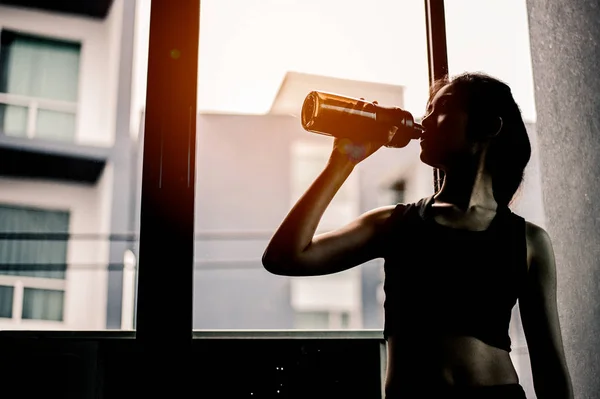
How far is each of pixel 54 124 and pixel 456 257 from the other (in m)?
2.80

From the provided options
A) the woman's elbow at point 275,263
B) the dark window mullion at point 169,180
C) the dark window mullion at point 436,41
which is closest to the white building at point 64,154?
the dark window mullion at point 169,180

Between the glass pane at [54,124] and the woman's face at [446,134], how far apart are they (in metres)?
2.40

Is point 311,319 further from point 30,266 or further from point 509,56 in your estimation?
point 509,56

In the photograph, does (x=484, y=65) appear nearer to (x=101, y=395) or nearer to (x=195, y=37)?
(x=195, y=37)

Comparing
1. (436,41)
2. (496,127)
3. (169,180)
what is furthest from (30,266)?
(496,127)

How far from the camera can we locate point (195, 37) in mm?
1239

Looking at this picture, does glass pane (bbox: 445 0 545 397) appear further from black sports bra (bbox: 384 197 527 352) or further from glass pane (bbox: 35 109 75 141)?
glass pane (bbox: 35 109 75 141)

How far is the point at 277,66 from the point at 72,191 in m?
2.00

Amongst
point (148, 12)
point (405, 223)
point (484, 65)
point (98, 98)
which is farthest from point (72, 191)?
point (405, 223)

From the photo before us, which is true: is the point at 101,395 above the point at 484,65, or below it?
below

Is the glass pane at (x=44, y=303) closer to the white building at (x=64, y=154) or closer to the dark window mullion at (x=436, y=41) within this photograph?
the white building at (x=64, y=154)

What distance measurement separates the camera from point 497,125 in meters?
1.09

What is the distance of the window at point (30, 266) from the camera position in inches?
75.7

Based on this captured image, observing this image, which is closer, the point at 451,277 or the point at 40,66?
the point at 451,277
